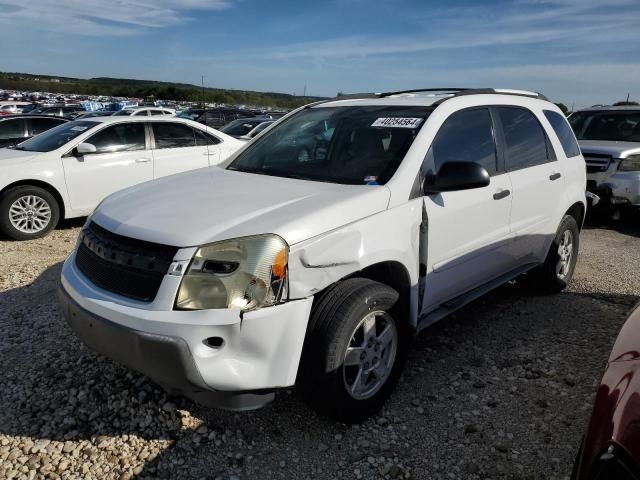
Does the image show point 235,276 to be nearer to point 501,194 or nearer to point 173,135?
point 501,194

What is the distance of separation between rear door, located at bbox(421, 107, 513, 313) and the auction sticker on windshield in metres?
0.17

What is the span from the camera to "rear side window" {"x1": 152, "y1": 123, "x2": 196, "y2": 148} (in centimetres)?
772

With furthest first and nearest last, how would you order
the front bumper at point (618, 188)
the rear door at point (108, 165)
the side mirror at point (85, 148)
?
the front bumper at point (618, 188)
the rear door at point (108, 165)
the side mirror at point (85, 148)

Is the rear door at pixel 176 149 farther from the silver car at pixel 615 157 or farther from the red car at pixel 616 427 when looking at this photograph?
the red car at pixel 616 427

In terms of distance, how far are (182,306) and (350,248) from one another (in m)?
0.88

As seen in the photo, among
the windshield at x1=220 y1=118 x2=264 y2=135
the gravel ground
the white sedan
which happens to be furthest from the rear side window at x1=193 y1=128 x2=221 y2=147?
the windshield at x1=220 y1=118 x2=264 y2=135

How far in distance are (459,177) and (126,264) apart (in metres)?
1.87

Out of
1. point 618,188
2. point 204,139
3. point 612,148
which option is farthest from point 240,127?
point 618,188

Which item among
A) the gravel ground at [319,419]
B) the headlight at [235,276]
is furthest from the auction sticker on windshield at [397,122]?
the gravel ground at [319,419]

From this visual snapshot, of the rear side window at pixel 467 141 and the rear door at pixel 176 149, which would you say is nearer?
the rear side window at pixel 467 141

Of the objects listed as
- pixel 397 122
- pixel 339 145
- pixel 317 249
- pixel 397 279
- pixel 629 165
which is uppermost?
pixel 397 122

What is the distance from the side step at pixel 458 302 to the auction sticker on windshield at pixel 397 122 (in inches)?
47.4

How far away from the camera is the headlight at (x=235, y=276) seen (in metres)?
2.32

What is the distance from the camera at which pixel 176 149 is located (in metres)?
7.84
